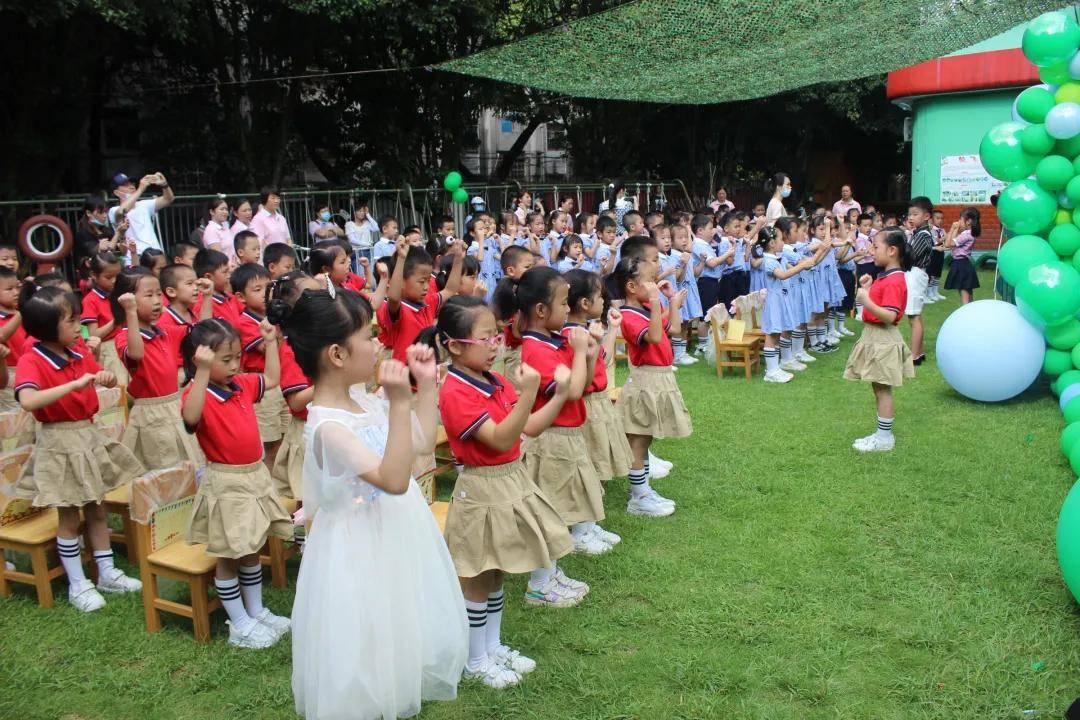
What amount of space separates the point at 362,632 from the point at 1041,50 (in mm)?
6341

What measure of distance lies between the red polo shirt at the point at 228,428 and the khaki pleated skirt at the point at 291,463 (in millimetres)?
592

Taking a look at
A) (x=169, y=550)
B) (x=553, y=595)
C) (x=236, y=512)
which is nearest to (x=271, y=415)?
(x=169, y=550)

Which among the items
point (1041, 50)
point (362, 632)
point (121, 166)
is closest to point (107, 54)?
point (121, 166)

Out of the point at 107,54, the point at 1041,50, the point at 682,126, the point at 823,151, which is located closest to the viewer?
the point at 1041,50

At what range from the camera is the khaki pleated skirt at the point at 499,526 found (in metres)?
3.16

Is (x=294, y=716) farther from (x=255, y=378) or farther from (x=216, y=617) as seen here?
(x=255, y=378)

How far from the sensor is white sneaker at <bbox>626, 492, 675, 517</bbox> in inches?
193

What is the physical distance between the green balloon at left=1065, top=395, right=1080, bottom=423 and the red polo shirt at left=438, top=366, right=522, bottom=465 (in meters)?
4.09

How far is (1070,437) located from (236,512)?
469 cm

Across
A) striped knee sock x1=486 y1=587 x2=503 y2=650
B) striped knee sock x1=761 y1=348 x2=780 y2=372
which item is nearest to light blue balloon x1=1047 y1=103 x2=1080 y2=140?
striped knee sock x1=761 y1=348 x2=780 y2=372

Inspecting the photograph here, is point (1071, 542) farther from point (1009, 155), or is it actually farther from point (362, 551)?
point (1009, 155)

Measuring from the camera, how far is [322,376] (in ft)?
8.39

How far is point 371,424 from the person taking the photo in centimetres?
262

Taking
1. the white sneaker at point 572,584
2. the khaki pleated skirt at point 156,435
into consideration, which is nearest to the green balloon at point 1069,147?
the white sneaker at point 572,584
